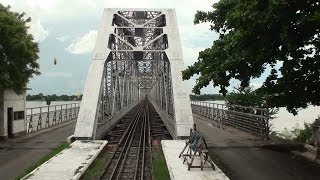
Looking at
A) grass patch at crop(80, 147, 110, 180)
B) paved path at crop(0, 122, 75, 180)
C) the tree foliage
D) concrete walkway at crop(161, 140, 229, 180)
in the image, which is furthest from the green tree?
the tree foliage

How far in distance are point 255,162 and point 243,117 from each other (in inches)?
412

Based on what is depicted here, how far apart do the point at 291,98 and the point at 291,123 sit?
35359 millimetres

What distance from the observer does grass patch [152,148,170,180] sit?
542 inches

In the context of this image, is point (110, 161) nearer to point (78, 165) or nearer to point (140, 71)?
point (78, 165)

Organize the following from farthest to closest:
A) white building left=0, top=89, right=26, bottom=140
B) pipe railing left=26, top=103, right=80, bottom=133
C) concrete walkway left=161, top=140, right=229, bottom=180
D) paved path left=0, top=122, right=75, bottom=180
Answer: pipe railing left=26, top=103, right=80, bottom=133 → white building left=0, top=89, right=26, bottom=140 → paved path left=0, top=122, right=75, bottom=180 → concrete walkway left=161, top=140, right=229, bottom=180

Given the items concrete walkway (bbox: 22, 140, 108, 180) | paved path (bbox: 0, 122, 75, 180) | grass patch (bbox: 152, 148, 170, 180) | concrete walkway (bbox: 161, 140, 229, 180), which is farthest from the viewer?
paved path (bbox: 0, 122, 75, 180)

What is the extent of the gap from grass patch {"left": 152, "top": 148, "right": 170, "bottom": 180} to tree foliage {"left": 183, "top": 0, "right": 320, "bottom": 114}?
10.2 ft

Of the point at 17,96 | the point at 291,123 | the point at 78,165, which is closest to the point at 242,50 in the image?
the point at 78,165

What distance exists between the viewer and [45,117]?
3177cm

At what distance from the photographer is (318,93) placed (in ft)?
42.8

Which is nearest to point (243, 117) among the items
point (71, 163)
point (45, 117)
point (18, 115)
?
point (18, 115)

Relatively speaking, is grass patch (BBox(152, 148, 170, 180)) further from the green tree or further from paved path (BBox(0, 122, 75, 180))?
the green tree

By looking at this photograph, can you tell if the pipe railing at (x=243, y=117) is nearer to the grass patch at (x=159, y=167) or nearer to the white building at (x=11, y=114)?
the grass patch at (x=159, y=167)

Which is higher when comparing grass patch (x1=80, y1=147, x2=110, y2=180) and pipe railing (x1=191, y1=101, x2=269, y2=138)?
pipe railing (x1=191, y1=101, x2=269, y2=138)
